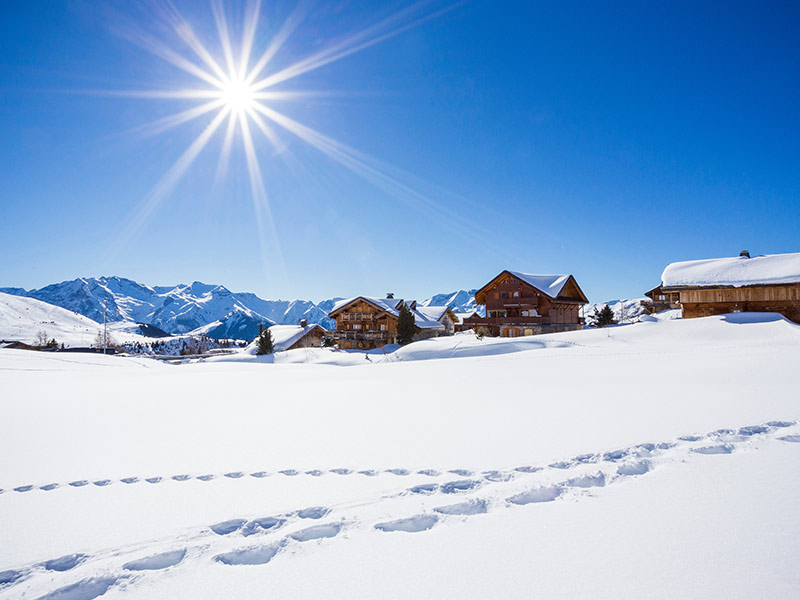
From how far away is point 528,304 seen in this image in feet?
129

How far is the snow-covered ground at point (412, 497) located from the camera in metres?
2.47

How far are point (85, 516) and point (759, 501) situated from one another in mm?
6070

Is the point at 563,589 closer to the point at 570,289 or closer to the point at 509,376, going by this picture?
the point at 509,376

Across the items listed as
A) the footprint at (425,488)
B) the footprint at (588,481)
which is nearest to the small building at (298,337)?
the footprint at (425,488)

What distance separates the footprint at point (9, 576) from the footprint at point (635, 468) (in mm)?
5276

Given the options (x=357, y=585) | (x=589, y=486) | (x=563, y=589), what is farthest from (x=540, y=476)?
(x=357, y=585)

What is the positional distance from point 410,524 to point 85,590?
226 cm

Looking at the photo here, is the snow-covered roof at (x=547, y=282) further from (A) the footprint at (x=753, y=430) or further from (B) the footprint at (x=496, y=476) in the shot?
(B) the footprint at (x=496, y=476)

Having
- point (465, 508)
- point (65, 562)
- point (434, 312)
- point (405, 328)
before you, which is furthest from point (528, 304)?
point (65, 562)

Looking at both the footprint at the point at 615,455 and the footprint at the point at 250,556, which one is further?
the footprint at the point at 615,455

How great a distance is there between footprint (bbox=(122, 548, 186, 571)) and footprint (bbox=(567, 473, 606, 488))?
3581mm

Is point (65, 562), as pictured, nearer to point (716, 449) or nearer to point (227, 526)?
point (227, 526)

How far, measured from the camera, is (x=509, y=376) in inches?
442

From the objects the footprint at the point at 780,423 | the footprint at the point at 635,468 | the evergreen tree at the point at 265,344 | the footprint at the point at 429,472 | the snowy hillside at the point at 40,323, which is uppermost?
the snowy hillside at the point at 40,323
